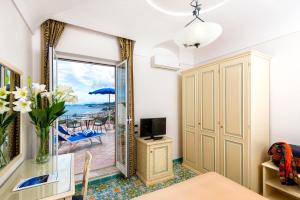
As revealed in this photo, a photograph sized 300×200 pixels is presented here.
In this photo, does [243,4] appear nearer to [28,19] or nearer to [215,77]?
[215,77]

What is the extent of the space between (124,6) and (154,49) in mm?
1269

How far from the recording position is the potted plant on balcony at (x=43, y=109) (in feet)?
5.12

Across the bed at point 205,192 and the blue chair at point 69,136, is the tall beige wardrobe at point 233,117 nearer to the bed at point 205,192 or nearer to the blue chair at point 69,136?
the bed at point 205,192

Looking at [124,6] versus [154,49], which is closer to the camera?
[124,6]

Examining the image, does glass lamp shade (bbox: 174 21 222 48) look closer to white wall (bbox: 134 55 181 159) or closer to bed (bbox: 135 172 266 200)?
bed (bbox: 135 172 266 200)

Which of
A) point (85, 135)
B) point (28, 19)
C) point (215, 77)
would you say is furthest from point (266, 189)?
point (85, 135)

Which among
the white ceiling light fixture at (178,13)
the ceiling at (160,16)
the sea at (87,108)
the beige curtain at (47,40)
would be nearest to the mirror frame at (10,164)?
the beige curtain at (47,40)

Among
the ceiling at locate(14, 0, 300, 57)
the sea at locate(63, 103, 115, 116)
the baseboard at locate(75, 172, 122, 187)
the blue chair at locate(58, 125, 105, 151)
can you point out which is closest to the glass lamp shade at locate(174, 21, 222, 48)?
the ceiling at locate(14, 0, 300, 57)

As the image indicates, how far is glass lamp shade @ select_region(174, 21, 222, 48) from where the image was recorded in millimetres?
1377

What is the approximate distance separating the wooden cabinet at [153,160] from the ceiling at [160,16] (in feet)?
6.75

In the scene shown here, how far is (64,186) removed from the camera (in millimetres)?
1198

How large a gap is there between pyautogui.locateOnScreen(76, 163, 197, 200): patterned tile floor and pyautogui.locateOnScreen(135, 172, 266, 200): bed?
119 centimetres

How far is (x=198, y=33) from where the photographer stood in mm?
1403

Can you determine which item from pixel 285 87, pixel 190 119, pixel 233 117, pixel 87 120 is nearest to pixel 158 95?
pixel 190 119
